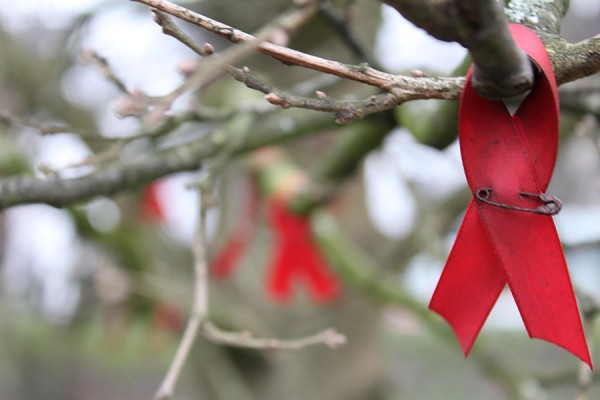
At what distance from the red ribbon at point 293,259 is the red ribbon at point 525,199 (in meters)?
1.05

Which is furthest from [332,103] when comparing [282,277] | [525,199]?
[282,277]

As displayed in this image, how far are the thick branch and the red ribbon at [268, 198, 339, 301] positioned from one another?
1.12m

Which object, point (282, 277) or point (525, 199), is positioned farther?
point (282, 277)

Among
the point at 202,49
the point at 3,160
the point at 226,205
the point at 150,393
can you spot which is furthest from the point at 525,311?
the point at 150,393

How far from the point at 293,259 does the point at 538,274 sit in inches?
43.5

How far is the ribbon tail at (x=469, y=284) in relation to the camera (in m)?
0.46

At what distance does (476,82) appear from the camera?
0.38 meters

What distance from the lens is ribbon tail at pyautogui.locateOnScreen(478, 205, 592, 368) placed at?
0.41 meters

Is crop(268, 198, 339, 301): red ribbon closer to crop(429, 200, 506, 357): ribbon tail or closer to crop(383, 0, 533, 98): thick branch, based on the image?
crop(429, 200, 506, 357): ribbon tail

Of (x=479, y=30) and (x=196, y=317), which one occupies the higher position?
(x=479, y=30)

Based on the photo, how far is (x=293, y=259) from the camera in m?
1.51

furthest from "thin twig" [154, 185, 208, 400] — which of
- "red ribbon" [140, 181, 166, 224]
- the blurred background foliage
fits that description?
"red ribbon" [140, 181, 166, 224]

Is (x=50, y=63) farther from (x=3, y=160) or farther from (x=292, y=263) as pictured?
(x=292, y=263)

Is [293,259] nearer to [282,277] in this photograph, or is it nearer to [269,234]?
[282,277]
